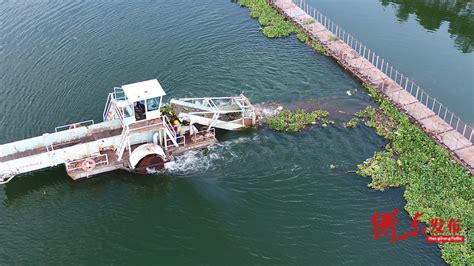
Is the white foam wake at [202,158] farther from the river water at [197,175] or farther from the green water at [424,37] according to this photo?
the green water at [424,37]

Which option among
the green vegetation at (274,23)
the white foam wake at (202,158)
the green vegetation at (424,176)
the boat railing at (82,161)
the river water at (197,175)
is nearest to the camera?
the river water at (197,175)

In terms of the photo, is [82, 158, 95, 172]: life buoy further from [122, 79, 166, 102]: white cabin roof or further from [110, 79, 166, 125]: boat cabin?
[122, 79, 166, 102]: white cabin roof

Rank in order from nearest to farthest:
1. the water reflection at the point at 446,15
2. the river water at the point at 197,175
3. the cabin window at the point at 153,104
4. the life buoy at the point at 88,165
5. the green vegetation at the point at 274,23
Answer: the river water at the point at 197,175, the life buoy at the point at 88,165, the cabin window at the point at 153,104, the green vegetation at the point at 274,23, the water reflection at the point at 446,15

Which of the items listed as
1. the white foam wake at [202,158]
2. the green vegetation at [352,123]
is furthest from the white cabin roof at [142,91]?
the green vegetation at [352,123]

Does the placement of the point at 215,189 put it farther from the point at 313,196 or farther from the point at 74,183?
the point at 74,183

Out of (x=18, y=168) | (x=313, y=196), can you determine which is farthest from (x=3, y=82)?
(x=313, y=196)

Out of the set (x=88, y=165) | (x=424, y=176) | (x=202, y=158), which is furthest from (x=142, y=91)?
(x=424, y=176)

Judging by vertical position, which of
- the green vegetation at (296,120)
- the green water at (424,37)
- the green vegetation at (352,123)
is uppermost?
the green water at (424,37)
